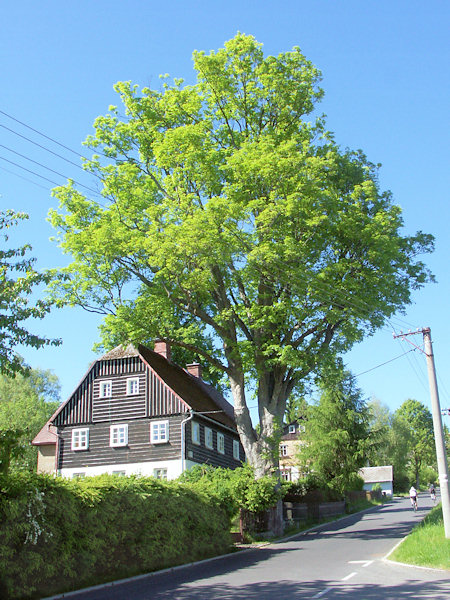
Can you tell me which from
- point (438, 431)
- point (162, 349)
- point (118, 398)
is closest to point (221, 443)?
point (162, 349)

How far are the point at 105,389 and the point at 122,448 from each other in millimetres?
3680

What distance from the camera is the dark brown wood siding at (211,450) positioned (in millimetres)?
33719

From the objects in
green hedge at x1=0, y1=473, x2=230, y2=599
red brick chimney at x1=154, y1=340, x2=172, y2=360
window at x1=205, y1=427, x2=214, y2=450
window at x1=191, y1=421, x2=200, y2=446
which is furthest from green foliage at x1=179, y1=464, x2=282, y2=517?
red brick chimney at x1=154, y1=340, x2=172, y2=360

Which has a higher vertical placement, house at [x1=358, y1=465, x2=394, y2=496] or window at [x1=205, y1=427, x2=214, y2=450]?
window at [x1=205, y1=427, x2=214, y2=450]

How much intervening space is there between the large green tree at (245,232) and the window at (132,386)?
25.3 feet

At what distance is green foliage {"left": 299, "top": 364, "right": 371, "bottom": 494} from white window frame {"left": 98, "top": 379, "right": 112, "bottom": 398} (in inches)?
692

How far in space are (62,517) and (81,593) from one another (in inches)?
63.9

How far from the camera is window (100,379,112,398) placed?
118 ft

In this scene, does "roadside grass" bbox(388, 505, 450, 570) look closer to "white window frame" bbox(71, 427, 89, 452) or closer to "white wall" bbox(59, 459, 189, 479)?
"white wall" bbox(59, 459, 189, 479)

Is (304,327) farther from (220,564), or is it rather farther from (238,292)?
(220,564)

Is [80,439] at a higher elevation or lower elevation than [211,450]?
higher

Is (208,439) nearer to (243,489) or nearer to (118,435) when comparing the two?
(118,435)

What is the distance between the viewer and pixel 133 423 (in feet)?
115

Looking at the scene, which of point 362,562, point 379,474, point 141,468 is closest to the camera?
point 362,562
